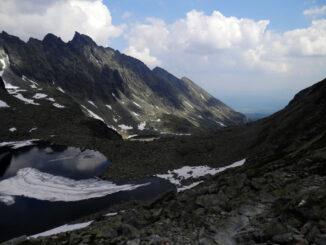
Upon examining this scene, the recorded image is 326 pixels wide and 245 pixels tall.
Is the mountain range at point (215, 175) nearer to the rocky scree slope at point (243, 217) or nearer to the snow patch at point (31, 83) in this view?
the rocky scree slope at point (243, 217)

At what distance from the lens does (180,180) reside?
55031 mm

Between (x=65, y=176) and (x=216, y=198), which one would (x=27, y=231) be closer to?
(x=65, y=176)

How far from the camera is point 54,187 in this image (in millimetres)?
50844

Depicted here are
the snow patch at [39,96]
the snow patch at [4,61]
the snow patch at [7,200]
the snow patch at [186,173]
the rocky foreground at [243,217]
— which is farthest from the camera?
the snow patch at [4,61]

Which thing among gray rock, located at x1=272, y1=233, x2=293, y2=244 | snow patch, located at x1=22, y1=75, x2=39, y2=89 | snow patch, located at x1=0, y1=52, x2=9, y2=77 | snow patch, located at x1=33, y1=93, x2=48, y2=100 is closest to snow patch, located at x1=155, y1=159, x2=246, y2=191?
gray rock, located at x1=272, y1=233, x2=293, y2=244

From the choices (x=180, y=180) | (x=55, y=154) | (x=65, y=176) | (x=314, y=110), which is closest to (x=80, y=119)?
(x=55, y=154)

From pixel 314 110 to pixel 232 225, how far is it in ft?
159

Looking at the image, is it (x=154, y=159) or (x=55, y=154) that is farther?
(x=55, y=154)

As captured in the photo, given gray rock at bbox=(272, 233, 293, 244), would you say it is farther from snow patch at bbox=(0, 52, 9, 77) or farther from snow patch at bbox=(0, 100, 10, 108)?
snow patch at bbox=(0, 52, 9, 77)

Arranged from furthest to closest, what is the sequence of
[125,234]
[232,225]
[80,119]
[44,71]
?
[44,71]
[80,119]
[125,234]
[232,225]

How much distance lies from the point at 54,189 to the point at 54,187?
106 centimetres

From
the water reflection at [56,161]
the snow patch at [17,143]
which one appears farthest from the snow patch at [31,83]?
the water reflection at [56,161]

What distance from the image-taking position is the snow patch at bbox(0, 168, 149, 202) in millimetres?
47056

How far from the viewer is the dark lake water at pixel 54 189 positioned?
38.5m
